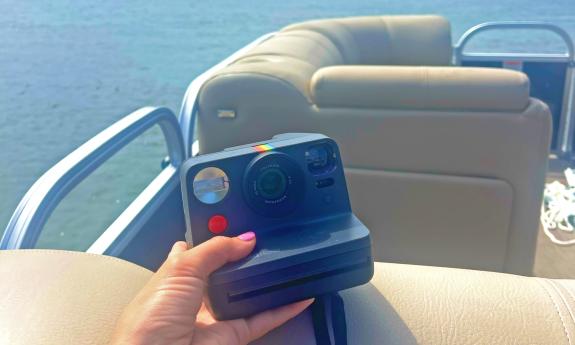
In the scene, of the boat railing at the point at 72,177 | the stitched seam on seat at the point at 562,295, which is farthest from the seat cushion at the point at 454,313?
the boat railing at the point at 72,177

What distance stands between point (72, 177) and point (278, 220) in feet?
1.88

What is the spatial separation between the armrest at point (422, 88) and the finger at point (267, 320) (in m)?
1.16

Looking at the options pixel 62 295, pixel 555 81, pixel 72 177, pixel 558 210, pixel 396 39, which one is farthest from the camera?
pixel 555 81

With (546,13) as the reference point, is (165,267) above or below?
above

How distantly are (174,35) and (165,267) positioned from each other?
910cm

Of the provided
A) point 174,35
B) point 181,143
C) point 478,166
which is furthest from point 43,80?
point 478,166

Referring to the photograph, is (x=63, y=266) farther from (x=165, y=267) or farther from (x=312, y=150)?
(x=312, y=150)

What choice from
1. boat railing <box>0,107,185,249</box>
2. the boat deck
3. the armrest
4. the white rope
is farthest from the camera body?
the white rope

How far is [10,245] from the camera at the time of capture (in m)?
0.94

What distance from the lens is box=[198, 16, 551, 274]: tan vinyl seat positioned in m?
1.63

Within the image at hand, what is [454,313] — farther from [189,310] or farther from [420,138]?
[420,138]

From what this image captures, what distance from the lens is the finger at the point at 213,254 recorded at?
0.60 meters

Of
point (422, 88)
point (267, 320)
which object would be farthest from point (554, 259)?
point (267, 320)

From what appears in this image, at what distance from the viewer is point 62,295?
57 centimetres
